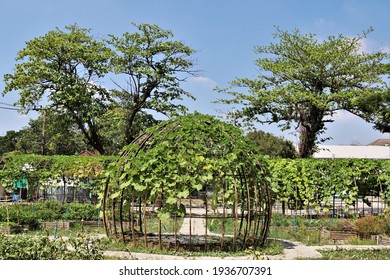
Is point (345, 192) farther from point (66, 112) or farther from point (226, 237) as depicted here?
point (66, 112)

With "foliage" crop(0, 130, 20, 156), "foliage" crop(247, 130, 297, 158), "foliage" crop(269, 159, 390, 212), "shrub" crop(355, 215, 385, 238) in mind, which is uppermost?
"foliage" crop(0, 130, 20, 156)

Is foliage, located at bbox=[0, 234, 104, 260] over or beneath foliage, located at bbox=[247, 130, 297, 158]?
beneath

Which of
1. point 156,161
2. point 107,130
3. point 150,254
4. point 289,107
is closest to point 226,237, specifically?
point 150,254

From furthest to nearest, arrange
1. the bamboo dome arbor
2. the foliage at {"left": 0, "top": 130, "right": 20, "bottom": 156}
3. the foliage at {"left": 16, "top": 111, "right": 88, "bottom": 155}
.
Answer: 1. the foliage at {"left": 0, "top": 130, "right": 20, "bottom": 156}
2. the foliage at {"left": 16, "top": 111, "right": 88, "bottom": 155}
3. the bamboo dome arbor

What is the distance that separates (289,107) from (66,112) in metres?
12.5

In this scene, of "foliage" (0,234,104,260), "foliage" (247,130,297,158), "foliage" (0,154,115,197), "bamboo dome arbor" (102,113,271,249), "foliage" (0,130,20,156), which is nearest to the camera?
"foliage" (0,234,104,260)

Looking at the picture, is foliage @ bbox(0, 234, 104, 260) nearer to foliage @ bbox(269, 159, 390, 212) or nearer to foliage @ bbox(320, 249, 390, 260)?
foliage @ bbox(320, 249, 390, 260)

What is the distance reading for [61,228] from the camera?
1359cm

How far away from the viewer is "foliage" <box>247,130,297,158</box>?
35656 mm

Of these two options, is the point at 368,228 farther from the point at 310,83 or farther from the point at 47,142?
the point at 47,142

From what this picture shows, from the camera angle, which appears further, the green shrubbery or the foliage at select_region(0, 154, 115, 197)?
the foliage at select_region(0, 154, 115, 197)

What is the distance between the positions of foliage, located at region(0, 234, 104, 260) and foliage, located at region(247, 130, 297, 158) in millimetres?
28444

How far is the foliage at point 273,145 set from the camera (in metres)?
35.7

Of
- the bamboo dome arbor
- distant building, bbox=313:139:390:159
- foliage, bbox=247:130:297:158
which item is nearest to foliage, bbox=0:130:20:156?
foliage, bbox=247:130:297:158
